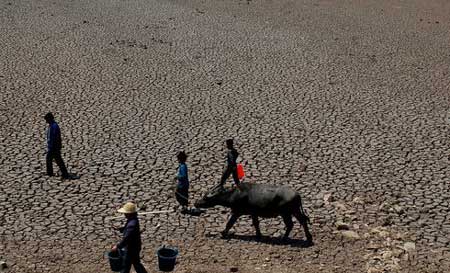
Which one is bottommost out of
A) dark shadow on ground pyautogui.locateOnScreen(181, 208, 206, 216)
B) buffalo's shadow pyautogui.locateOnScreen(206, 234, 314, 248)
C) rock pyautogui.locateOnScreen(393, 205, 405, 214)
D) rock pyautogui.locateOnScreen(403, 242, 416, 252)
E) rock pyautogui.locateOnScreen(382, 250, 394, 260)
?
rock pyautogui.locateOnScreen(382, 250, 394, 260)

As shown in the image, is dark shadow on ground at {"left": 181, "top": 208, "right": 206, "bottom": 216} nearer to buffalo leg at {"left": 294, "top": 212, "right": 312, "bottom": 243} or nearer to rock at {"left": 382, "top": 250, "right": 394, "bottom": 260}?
buffalo leg at {"left": 294, "top": 212, "right": 312, "bottom": 243}

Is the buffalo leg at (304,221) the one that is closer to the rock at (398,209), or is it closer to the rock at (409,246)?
the rock at (409,246)

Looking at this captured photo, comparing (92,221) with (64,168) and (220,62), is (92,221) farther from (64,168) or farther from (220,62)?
(220,62)

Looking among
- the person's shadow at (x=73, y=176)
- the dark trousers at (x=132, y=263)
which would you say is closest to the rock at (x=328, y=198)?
the dark trousers at (x=132, y=263)

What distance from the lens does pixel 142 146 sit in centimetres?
2033

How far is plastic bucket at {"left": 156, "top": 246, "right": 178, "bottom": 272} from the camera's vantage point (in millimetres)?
13000

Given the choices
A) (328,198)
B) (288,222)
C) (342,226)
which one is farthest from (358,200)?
(288,222)

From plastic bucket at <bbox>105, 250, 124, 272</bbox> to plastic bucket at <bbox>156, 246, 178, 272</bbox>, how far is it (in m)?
0.72

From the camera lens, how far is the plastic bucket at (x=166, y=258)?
512 inches

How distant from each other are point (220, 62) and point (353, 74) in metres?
5.61

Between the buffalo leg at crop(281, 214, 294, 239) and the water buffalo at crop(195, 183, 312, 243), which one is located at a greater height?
the water buffalo at crop(195, 183, 312, 243)

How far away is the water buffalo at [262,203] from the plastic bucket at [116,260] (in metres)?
2.83

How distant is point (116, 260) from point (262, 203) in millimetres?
3388

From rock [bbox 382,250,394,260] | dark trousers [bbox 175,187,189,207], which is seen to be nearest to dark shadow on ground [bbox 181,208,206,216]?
dark trousers [bbox 175,187,189,207]
